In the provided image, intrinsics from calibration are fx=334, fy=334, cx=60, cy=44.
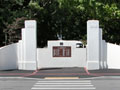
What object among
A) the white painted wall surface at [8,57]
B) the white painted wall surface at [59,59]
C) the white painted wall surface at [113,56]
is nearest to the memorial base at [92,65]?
→ the white painted wall surface at [113,56]

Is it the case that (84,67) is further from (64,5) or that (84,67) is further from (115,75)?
(64,5)

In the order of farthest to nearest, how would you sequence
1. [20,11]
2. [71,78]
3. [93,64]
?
[20,11], [93,64], [71,78]

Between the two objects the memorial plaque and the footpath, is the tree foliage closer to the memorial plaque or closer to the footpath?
the memorial plaque

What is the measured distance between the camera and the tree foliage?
3534cm

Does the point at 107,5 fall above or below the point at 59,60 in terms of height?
above

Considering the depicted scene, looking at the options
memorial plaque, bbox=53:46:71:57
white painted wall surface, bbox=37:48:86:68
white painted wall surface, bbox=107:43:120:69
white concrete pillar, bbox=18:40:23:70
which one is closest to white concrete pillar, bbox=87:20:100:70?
white painted wall surface, bbox=107:43:120:69

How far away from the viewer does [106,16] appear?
35.9 metres

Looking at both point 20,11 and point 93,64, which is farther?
point 20,11

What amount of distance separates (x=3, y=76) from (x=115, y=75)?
7338 millimetres

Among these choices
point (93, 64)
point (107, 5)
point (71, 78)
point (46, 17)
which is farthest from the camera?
point (46, 17)

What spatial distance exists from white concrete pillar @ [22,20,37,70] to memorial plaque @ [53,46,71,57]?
7.30 ft

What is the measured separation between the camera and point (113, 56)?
2656 cm

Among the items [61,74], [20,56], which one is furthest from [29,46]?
[61,74]

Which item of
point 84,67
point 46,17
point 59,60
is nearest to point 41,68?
point 59,60
